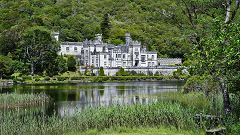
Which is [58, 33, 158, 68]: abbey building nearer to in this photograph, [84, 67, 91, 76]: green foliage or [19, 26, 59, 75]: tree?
[84, 67, 91, 76]: green foliage

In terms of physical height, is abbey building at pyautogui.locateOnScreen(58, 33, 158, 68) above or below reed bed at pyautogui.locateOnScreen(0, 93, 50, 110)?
above

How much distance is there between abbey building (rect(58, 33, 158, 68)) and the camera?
120125 millimetres

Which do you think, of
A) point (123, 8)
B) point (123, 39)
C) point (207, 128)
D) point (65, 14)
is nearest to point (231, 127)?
point (207, 128)

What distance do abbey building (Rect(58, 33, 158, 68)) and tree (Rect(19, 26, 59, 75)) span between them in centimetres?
1883

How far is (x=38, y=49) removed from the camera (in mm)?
101375

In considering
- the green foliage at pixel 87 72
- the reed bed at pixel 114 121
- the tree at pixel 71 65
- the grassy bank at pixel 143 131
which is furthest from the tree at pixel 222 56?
the tree at pixel 71 65

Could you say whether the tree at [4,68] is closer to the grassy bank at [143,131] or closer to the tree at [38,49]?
the tree at [38,49]

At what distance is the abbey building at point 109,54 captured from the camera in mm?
120125

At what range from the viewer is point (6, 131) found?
1895 centimetres

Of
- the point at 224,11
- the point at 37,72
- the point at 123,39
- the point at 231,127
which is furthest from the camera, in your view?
the point at 123,39

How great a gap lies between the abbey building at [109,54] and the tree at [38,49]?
18834 mm

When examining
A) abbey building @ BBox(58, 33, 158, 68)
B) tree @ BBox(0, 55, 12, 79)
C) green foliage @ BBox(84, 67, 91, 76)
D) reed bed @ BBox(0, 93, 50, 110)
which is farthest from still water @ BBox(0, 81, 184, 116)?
abbey building @ BBox(58, 33, 158, 68)

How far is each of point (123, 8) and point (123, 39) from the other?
45911 millimetres

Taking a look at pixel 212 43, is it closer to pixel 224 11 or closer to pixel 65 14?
pixel 224 11
